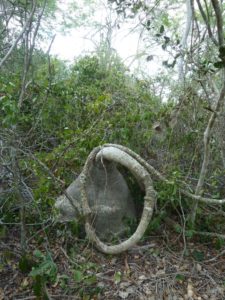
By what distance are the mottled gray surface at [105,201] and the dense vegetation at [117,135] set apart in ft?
0.51

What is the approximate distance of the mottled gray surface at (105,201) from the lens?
9.24 feet

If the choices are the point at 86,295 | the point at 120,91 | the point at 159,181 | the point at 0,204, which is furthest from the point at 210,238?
the point at 120,91

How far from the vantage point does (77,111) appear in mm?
3848

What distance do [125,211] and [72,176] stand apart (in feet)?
2.18

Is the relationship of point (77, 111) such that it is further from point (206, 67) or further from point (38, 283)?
point (38, 283)

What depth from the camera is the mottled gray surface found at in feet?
9.24

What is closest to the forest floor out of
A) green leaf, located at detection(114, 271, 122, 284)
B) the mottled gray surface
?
green leaf, located at detection(114, 271, 122, 284)

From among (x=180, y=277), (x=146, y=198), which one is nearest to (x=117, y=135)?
(x=146, y=198)

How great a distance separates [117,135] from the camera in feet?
10.9

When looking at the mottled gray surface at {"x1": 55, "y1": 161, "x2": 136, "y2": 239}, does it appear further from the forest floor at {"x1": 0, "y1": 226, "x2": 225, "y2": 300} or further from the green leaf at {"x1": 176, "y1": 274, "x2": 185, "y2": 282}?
the green leaf at {"x1": 176, "y1": 274, "x2": 185, "y2": 282}

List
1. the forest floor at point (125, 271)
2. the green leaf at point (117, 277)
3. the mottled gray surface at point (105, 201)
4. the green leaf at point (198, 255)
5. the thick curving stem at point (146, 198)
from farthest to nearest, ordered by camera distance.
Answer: the mottled gray surface at point (105, 201) → the green leaf at point (198, 255) → the thick curving stem at point (146, 198) → the green leaf at point (117, 277) → the forest floor at point (125, 271)

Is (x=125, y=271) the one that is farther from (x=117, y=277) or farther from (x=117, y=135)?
(x=117, y=135)

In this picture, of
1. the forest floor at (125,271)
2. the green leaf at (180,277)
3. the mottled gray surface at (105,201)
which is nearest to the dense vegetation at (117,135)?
the forest floor at (125,271)

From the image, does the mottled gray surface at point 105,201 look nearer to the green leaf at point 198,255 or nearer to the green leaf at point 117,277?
the green leaf at point 117,277
